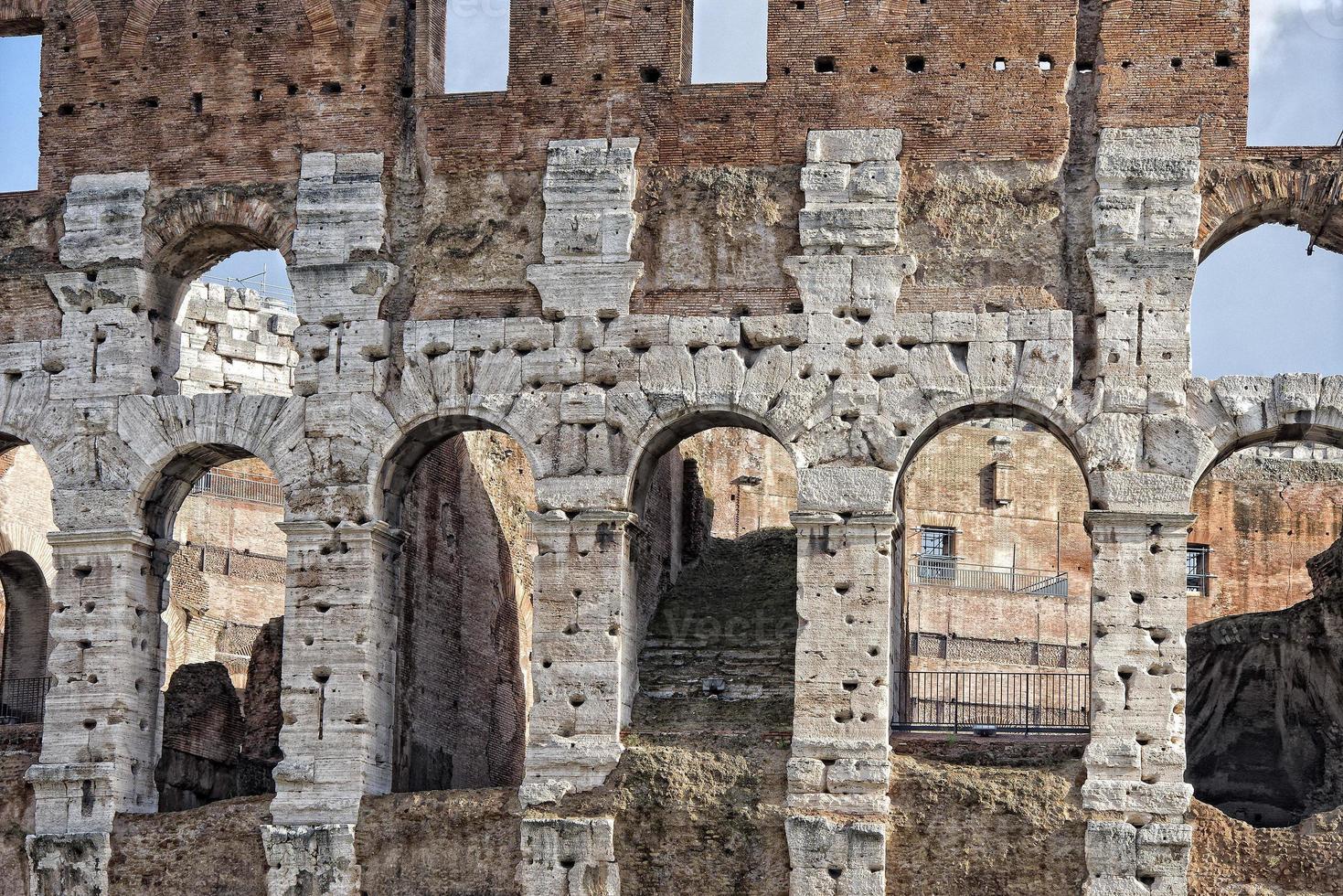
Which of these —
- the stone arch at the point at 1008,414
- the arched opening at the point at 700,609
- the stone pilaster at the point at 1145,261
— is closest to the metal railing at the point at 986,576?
the arched opening at the point at 700,609

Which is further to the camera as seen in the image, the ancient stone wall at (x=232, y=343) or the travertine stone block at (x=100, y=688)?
the ancient stone wall at (x=232, y=343)

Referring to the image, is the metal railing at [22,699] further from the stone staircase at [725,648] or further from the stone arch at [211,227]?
the stone staircase at [725,648]

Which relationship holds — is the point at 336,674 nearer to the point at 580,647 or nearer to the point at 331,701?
the point at 331,701

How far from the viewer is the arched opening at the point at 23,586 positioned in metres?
29.4

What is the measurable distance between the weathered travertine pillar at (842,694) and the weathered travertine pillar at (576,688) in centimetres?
152

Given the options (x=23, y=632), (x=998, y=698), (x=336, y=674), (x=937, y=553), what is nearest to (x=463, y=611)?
(x=336, y=674)

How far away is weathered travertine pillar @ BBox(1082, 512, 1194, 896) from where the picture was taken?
74.8 ft

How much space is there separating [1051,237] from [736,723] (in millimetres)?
5052

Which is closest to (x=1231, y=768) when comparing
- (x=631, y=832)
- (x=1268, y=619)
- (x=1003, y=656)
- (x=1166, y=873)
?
(x=1268, y=619)

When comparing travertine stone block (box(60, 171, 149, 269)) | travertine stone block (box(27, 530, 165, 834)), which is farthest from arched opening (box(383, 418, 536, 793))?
travertine stone block (box(60, 171, 149, 269))

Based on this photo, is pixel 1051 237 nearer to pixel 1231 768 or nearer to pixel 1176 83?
pixel 1176 83

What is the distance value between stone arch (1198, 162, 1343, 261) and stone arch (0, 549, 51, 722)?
1300 cm

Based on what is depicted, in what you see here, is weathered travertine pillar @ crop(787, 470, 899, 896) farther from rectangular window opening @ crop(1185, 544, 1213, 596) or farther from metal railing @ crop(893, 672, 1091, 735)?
rectangular window opening @ crop(1185, 544, 1213, 596)

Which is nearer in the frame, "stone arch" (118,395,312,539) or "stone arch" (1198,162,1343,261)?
"stone arch" (1198,162,1343,261)
